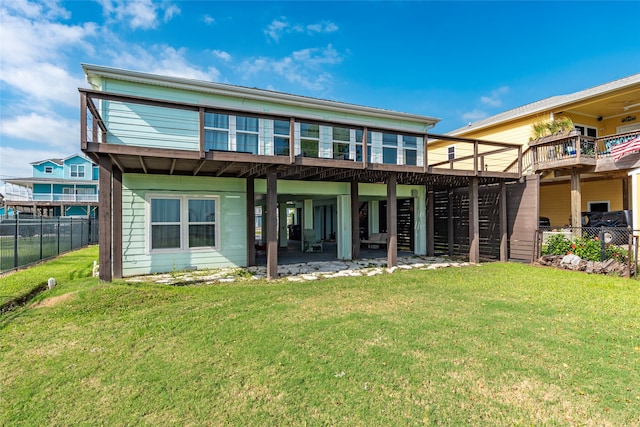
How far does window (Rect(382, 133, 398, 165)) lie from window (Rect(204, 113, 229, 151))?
5477 millimetres

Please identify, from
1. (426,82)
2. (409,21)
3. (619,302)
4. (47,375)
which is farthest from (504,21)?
(47,375)

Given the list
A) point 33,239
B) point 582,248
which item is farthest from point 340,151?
point 33,239

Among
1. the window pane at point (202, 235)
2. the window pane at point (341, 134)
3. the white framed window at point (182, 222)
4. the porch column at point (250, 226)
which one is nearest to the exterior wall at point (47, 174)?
the white framed window at point (182, 222)

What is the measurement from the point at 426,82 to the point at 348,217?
16.4 m

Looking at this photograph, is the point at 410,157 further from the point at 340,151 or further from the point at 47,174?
the point at 47,174

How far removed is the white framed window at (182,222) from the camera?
332 inches

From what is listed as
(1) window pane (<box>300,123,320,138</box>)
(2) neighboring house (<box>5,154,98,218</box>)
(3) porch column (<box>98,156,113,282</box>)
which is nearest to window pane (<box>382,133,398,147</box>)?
(1) window pane (<box>300,123,320,138</box>)

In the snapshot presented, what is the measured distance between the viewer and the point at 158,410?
252 cm

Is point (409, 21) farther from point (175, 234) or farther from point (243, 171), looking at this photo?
point (175, 234)

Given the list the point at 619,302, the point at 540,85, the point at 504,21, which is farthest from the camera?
the point at 540,85

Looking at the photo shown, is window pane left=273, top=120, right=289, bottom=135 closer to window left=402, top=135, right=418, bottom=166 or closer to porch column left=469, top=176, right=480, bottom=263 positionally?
window left=402, top=135, right=418, bottom=166

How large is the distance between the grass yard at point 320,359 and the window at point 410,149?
7069 millimetres

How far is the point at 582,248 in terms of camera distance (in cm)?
861

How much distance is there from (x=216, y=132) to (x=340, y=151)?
13.4ft
